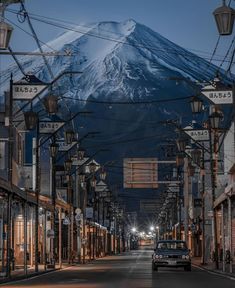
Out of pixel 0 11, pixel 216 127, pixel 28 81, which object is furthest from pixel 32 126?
pixel 0 11

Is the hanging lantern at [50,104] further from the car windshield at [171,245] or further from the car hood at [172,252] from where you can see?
the car windshield at [171,245]

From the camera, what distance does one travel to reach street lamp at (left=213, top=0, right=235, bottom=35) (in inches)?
887

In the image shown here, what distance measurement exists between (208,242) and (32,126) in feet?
132

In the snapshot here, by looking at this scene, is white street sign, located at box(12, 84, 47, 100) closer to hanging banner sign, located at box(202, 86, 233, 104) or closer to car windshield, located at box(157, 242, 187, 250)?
hanging banner sign, located at box(202, 86, 233, 104)

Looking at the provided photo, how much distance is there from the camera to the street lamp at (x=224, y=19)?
22531 mm

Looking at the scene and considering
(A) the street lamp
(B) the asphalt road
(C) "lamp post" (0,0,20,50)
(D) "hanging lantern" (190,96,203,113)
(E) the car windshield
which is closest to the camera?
(A) the street lamp

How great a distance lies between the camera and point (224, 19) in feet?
74.1

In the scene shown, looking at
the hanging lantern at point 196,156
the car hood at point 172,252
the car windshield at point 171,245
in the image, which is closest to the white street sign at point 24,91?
the car hood at point 172,252

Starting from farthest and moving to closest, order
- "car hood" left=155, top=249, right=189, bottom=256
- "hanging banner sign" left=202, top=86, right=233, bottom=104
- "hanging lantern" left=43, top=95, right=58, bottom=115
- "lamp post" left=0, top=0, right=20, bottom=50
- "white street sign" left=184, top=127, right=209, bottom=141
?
"car hood" left=155, top=249, right=189, bottom=256 < "white street sign" left=184, top=127, right=209, bottom=141 < "hanging lantern" left=43, top=95, right=58, bottom=115 < "hanging banner sign" left=202, top=86, right=233, bottom=104 < "lamp post" left=0, top=0, right=20, bottom=50

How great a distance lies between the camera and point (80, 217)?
67500 mm

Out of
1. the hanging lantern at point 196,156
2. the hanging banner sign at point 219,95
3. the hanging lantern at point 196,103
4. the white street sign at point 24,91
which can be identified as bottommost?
the hanging lantern at point 196,156

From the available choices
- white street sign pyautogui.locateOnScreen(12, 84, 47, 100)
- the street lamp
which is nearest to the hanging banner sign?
white street sign pyautogui.locateOnScreen(12, 84, 47, 100)

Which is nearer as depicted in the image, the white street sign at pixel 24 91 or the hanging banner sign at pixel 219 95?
the hanging banner sign at pixel 219 95

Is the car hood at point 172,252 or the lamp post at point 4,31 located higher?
the lamp post at point 4,31
